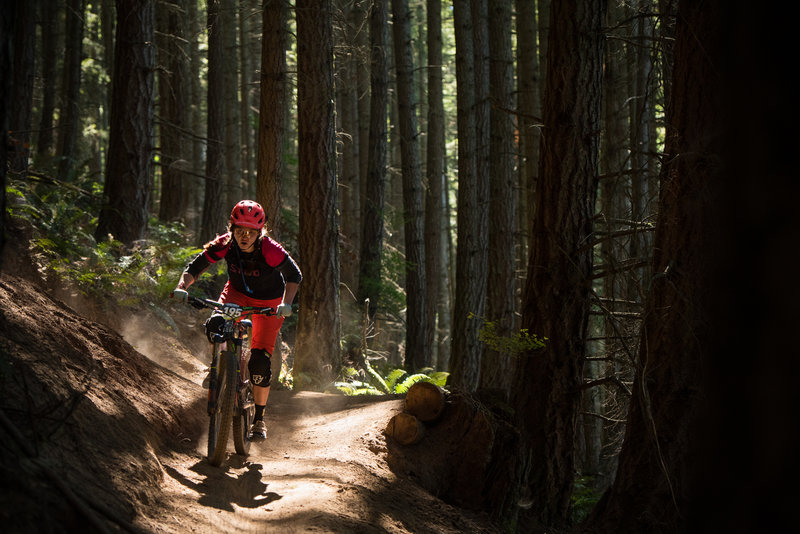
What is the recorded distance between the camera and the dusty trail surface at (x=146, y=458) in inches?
149

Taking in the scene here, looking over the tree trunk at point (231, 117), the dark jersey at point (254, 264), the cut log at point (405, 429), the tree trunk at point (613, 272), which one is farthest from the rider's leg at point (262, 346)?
the tree trunk at point (231, 117)

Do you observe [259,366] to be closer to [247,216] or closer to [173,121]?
[247,216]

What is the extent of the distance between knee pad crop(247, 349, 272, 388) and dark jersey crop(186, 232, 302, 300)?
594mm

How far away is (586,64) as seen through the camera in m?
7.25

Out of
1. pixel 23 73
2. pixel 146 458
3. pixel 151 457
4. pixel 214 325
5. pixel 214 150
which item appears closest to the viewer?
pixel 146 458

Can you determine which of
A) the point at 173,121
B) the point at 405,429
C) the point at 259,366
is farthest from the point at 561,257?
the point at 173,121

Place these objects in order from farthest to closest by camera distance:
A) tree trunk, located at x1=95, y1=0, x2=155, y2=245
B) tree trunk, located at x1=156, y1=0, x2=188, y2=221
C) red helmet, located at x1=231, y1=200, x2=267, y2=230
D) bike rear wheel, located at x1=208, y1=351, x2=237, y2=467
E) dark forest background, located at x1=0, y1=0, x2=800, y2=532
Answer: tree trunk, located at x1=156, y1=0, x2=188, y2=221 < tree trunk, located at x1=95, y1=0, x2=155, y2=245 < red helmet, located at x1=231, y1=200, x2=267, y2=230 < bike rear wheel, located at x1=208, y1=351, x2=237, y2=467 < dark forest background, located at x1=0, y1=0, x2=800, y2=532

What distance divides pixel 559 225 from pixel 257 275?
3307mm

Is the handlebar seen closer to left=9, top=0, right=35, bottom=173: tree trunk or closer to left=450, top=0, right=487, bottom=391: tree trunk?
left=450, top=0, right=487, bottom=391: tree trunk

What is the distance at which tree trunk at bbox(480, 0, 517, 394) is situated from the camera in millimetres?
13586

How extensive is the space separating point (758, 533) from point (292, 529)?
3.66m

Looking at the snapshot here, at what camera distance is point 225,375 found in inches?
245

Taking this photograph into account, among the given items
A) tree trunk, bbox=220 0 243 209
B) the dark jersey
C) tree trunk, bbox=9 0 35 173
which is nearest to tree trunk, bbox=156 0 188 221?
tree trunk, bbox=220 0 243 209

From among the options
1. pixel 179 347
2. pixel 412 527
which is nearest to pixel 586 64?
pixel 412 527
